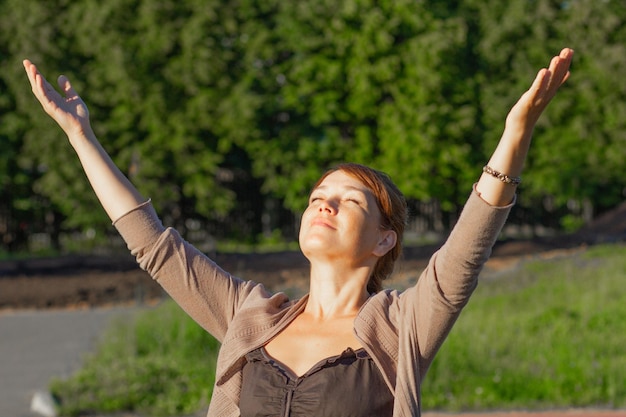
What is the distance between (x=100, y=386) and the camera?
7117 millimetres

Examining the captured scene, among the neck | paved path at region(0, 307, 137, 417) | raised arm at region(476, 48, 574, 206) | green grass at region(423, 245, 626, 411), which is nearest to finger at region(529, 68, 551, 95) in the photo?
raised arm at region(476, 48, 574, 206)

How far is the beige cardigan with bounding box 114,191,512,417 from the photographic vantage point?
6.91 ft

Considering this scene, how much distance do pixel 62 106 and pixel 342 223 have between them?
75 centimetres

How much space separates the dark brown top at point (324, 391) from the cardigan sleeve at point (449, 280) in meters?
0.11

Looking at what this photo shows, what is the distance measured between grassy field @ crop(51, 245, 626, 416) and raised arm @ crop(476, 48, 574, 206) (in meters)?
4.89

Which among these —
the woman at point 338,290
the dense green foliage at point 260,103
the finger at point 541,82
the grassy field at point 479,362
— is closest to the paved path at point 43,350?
A: the grassy field at point 479,362

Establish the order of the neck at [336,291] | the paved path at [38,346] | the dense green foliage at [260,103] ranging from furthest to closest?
the dense green foliage at [260,103] < the paved path at [38,346] < the neck at [336,291]

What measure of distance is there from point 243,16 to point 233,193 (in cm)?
390

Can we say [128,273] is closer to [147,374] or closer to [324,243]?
[147,374]

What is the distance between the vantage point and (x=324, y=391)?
216 cm

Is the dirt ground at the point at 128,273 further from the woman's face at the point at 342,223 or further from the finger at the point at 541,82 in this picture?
the finger at the point at 541,82

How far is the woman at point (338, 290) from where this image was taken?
2.09 metres

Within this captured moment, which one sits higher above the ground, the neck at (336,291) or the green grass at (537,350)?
the neck at (336,291)

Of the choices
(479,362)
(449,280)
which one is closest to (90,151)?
(449,280)
